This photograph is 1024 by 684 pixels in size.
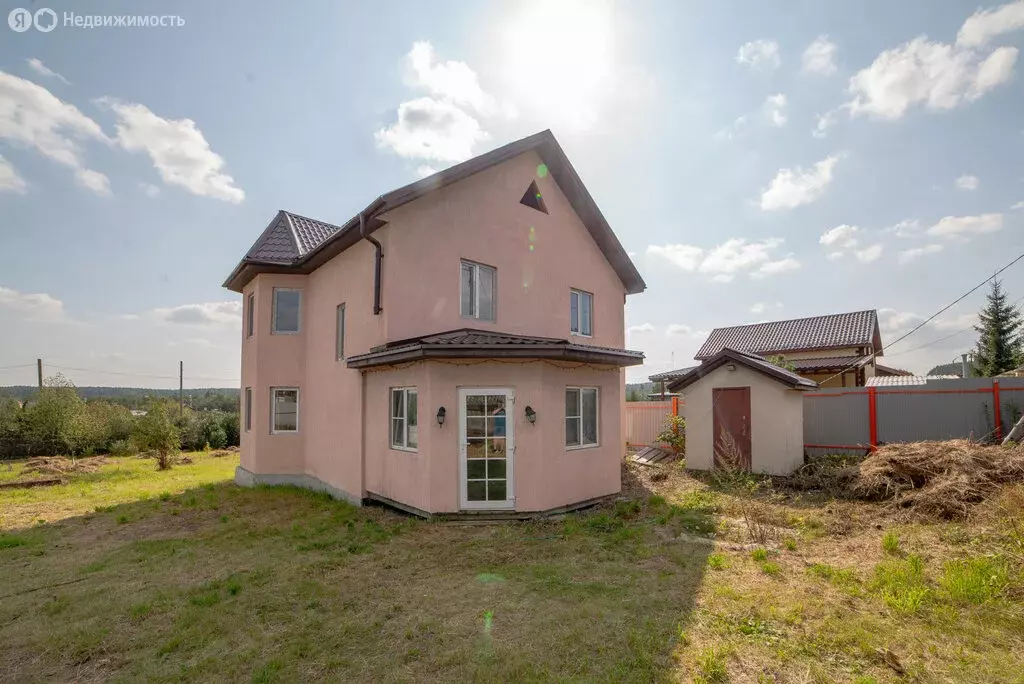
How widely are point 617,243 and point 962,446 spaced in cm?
880

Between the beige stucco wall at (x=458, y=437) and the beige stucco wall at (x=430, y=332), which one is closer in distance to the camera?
the beige stucco wall at (x=458, y=437)

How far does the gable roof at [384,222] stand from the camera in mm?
9438

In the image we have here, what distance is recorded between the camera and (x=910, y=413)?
13180mm

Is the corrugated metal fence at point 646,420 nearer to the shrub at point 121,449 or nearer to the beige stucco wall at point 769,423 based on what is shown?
the beige stucco wall at point 769,423

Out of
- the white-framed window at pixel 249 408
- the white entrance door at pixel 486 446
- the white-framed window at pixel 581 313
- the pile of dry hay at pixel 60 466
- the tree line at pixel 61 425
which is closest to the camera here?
the white entrance door at pixel 486 446

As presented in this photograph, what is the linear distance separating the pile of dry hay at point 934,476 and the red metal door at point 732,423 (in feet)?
8.24

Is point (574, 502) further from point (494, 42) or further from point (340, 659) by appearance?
point (494, 42)

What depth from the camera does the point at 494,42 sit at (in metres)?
9.93

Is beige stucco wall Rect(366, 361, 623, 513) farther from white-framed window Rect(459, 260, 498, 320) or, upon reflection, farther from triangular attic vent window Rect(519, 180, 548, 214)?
triangular attic vent window Rect(519, 180, 548, 214)

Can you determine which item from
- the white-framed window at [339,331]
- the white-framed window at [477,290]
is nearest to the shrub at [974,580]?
the white-framed window at [477,290]

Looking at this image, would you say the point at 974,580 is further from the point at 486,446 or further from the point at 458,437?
the point at 458,437

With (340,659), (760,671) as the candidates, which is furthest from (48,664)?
(760,671)

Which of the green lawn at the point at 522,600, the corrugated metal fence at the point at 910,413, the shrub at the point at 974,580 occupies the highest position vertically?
the corrugated metal fence at the point at 910,413

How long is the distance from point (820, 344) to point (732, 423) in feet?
55.8
